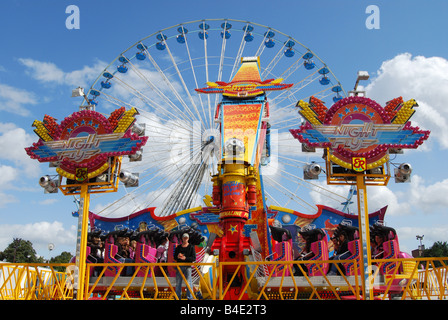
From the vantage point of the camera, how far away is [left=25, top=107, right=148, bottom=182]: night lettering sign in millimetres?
11195

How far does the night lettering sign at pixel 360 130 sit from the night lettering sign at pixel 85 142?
4496 mm

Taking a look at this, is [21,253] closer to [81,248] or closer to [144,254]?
[144,254]

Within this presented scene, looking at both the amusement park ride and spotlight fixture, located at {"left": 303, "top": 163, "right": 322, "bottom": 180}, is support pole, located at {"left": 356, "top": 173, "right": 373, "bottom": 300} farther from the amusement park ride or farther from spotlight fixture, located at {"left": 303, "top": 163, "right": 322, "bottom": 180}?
spotlight fixture, located at {"left": 303, "top": 163, "right": 322, "bottom": 180}

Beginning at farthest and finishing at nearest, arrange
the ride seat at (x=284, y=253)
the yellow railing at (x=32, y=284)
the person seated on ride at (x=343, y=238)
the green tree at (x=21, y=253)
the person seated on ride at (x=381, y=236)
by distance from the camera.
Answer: the green tree at (x=21, y=253)
the person seated on ride at (x=381, y=236)
the person seated on ride at (x=343, y=238)
the ride seat at (x=284, y=253)
the yellow railing at (x=32, y=284)

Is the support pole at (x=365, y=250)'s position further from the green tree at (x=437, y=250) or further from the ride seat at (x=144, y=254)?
the green tree at (x=437, y=250)

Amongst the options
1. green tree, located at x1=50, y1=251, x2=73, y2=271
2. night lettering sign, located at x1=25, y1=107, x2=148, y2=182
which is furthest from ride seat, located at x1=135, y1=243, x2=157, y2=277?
green tree, located at x1=50, y1=251, x2=73, y2=271

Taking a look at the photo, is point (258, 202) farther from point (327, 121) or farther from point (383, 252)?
point (327, 121)

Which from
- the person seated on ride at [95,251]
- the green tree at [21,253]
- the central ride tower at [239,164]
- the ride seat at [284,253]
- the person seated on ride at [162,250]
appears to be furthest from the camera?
the green tree at [21,253]

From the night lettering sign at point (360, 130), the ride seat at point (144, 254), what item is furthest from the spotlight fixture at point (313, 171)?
the ride seat at point (144, 254)

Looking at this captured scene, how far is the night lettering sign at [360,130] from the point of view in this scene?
10.7 m

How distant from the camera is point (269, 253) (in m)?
16.2

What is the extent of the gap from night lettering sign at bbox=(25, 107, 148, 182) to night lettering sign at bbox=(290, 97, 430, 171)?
4496 mm

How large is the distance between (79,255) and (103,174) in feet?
7.24
